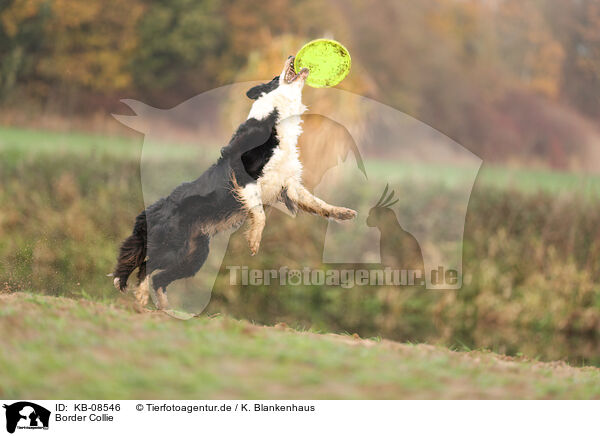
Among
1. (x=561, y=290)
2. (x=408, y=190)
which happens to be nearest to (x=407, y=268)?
(x=408, y=190)

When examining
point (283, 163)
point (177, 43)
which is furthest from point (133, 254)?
point (177, 43)

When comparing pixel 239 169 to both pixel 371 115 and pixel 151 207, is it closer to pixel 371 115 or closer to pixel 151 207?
pixel 151 207

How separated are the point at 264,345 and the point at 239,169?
1.39 metres

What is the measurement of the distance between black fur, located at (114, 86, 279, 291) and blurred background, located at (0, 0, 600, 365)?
1502 millimetres

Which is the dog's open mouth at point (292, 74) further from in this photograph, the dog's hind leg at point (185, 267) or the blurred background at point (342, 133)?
the blurred background at point (342, 133)

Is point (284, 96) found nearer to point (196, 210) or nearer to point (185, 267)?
point (196, 210)

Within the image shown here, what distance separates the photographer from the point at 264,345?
Result: 4.71 meters

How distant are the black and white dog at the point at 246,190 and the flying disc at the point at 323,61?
132 millimetres

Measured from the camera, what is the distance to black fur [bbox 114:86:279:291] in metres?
4.70

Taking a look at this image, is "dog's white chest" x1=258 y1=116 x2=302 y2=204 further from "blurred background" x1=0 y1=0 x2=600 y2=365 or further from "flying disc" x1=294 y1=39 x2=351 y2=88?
"blurred background" x1=0 y1=0 x2=600 y2=365

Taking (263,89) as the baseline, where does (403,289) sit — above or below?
below

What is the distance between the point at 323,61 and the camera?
495cm

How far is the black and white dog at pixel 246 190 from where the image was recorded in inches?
184
